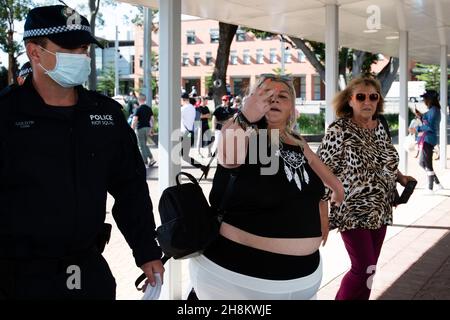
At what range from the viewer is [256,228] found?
2.64 metres

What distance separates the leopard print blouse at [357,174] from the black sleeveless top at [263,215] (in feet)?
4.24

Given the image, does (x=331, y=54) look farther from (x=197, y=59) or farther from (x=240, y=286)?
(x=197, y=59)

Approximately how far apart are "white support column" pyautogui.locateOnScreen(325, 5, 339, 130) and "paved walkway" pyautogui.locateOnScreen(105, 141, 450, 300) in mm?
1750

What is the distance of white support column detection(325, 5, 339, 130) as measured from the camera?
8052 millimetres

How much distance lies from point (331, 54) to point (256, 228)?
19.7ft

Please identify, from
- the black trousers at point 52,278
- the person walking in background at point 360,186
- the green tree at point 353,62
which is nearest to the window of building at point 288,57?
the green tree at point 353,62

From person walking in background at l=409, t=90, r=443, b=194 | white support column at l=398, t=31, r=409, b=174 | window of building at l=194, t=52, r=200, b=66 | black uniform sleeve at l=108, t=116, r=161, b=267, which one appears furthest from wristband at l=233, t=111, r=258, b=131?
window of building at l=194, t=52, r=200, b=66

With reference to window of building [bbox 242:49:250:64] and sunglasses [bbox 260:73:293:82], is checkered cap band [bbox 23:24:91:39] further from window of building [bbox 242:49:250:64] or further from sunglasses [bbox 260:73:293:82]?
window of building [bbox 242:49:250:64]

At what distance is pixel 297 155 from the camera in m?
2.89

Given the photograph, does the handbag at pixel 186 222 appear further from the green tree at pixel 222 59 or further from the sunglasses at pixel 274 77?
the green tree at pixel 222 59

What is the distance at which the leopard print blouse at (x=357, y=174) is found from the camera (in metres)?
3.97
